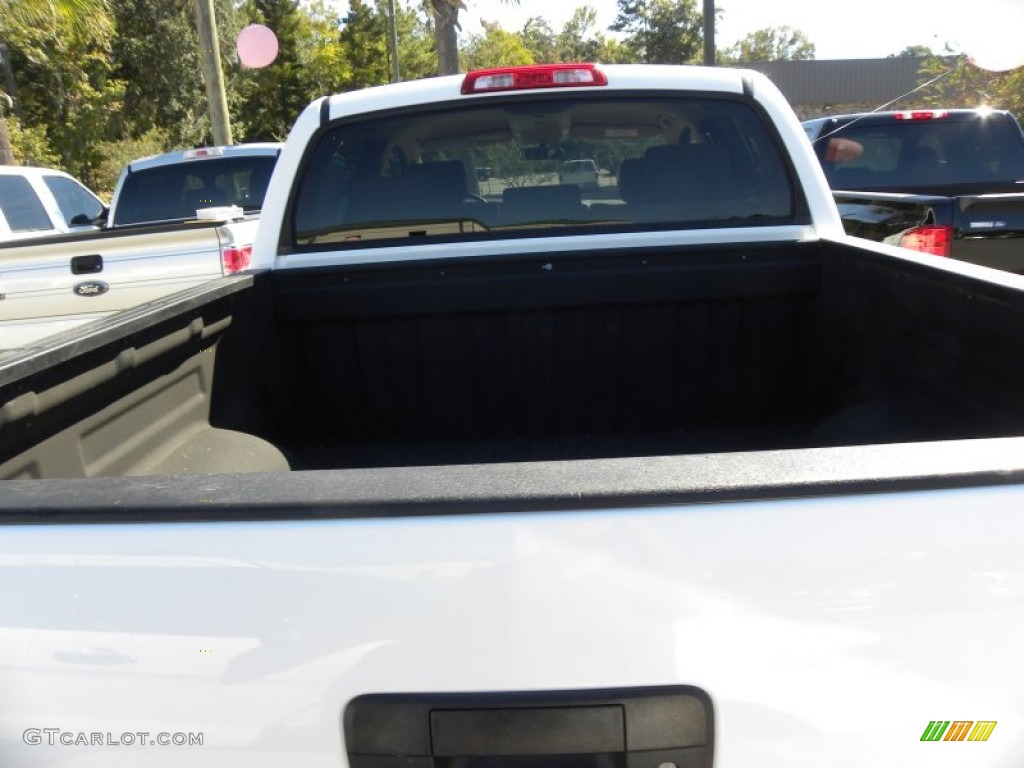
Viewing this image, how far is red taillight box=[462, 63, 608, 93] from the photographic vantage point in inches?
111

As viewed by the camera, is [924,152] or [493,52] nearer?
[924,152]

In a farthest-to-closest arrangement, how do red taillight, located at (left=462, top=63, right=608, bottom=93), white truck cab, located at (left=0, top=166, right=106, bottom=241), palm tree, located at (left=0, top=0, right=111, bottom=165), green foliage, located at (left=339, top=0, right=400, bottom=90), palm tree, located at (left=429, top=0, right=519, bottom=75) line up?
green foliage, located at (left=339, top=0, right=400, bottom=90), palm tree, located at (left=429, top=0, right=519, bottom=75), palm tree, located at (left=0, top=0, right=111, bottom=165), white truck cab, located at (left=0, top=166, right=106, bottom=241), red taillight, located at (left=462, top=63, right=608, bottom=93)

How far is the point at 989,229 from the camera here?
5082 millimetres

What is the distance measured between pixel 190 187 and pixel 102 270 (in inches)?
144

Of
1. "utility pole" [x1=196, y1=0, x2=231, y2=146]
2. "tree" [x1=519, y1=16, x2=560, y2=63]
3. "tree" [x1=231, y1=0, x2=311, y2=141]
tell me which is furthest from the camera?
"tree" [x1=519, y1=16, x2=560, y2=63]

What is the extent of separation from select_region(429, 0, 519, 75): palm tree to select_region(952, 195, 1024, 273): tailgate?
40.4 ft

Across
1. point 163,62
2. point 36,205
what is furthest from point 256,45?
point 163,62

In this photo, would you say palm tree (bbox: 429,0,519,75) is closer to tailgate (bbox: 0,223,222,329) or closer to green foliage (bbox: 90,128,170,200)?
tailgate (bbox: 0,223,222,329)

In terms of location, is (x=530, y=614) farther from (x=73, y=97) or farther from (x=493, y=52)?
(x=493, y=52)

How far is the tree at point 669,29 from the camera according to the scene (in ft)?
201

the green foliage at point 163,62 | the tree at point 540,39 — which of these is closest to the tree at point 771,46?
the tree at point 540,39

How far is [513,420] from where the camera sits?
281 cm

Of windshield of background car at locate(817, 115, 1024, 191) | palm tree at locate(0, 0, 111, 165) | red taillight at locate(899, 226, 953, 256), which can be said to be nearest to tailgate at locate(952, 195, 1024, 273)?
red taillight at locate(899, 226, 953, 256)

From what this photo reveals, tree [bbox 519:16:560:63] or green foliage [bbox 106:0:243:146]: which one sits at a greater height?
tree [bbox 519:16:560:63]
